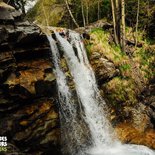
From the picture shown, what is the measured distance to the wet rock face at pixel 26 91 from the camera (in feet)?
32.8

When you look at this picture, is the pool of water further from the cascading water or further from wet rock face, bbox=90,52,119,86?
wet rock face, bbox=90,52,119,86

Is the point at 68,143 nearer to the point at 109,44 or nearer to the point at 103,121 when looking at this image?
the point at 103,121

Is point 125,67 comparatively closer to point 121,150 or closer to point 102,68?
point 102,68

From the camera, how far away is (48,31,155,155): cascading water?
483 inches

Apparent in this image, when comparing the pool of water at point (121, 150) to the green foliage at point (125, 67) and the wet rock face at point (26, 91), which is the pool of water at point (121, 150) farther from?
the green foliage at point (125, 67)

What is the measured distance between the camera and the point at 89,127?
1302cm

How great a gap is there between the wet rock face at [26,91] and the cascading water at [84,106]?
1.47 meters

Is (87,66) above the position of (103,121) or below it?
above

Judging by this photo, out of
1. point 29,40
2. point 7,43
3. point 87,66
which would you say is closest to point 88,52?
point 87,66

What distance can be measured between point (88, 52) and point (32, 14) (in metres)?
11.1

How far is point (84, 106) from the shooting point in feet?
44.4

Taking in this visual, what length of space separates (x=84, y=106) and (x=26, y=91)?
3.99 meters

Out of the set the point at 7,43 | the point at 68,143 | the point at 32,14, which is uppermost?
the point at 32,14

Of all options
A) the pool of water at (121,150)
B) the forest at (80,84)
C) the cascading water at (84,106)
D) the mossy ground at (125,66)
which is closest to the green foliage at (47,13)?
the forest at (80,84)
